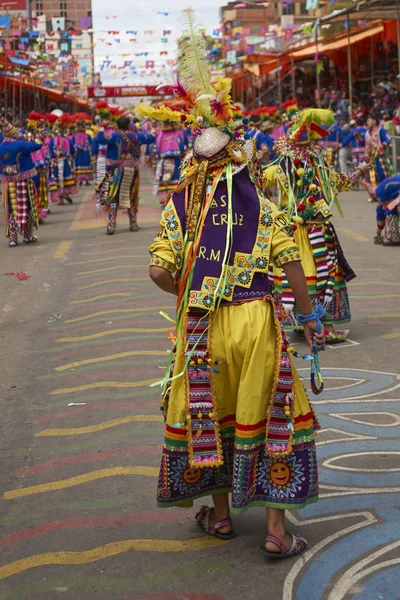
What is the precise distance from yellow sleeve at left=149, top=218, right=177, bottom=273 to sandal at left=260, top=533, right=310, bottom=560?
1168 mm

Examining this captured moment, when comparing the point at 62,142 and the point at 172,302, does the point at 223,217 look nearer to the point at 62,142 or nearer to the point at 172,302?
the point at 172,302

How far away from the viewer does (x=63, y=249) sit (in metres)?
14.6

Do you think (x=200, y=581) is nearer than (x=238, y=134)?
Yes

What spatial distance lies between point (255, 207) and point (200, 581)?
1.51 m

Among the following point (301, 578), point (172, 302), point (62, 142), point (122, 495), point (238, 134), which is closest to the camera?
point (301, 578)

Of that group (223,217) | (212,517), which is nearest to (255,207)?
(223,217)

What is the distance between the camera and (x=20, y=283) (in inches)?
457

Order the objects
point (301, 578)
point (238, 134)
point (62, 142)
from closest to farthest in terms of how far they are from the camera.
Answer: point (301, 578)
point (238, 134)
point (62, 142)

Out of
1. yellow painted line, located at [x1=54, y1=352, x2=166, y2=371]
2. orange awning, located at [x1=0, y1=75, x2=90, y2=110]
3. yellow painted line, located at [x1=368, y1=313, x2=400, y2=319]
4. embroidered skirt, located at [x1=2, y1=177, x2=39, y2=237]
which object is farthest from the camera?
orange awning, located at [x1=0, y1=75, x2=90, y2=110]

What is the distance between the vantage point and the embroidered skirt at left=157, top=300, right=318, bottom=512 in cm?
374

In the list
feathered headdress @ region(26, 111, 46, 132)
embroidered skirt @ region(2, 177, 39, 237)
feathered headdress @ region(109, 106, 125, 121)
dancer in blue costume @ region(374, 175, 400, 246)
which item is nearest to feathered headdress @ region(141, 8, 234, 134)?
dancer in blue costume @ region(374, 175, 400, 246)

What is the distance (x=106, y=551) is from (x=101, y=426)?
1.79m

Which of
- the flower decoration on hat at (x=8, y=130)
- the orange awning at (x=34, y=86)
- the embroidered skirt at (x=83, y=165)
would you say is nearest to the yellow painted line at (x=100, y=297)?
the flower decoration on hat at (x=8, y=130)

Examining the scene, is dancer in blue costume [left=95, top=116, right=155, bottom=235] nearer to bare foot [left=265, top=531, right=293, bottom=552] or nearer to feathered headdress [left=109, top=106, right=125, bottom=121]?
feathered headdress [left=109, top=106, right=125, bottom=121]
